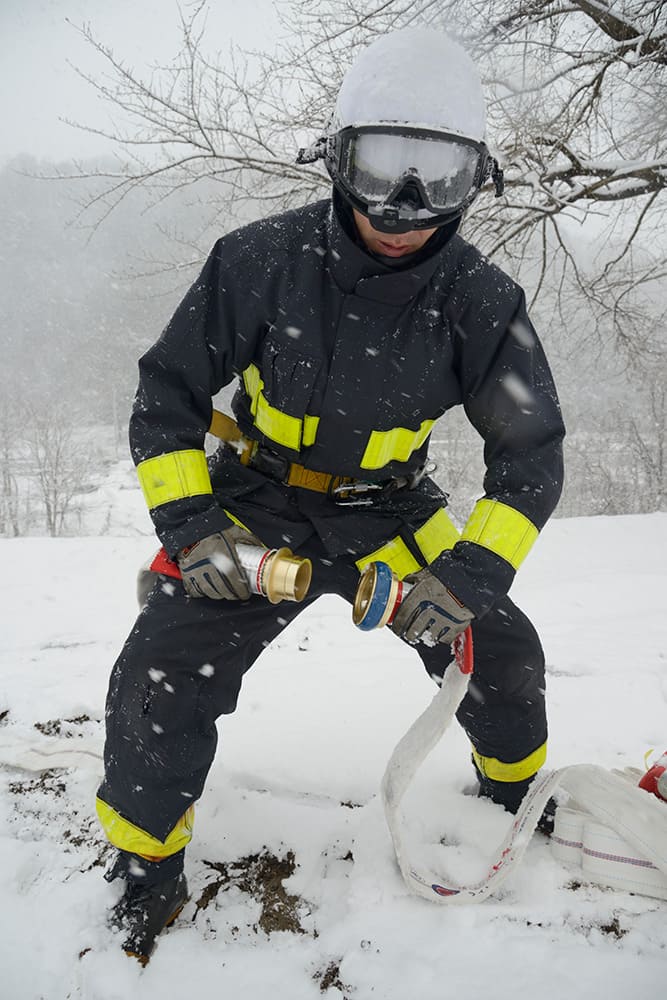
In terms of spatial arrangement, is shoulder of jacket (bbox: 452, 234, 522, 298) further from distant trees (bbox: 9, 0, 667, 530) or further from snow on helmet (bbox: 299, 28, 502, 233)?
distant trees (bbox: 9, 0, 667, 530)

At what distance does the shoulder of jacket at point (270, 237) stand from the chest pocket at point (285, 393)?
0.27 meters

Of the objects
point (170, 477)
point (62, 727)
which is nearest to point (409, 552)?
point (170, 477)

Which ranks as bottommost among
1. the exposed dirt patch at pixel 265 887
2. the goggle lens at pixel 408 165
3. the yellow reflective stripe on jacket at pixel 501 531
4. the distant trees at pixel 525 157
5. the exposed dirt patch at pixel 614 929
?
the exposed dirt patch at pixel 614 929

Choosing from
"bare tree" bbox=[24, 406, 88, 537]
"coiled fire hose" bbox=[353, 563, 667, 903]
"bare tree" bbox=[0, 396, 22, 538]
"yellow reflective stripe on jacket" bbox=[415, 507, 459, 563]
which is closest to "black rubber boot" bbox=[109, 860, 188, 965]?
"coiled fire hose" bbox=[353, 563, 667, 903]

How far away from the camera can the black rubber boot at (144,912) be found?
5.20 ft

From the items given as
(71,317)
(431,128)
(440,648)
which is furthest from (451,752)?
(71,317)

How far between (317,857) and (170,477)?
1311mm

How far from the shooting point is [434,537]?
1.95 meters

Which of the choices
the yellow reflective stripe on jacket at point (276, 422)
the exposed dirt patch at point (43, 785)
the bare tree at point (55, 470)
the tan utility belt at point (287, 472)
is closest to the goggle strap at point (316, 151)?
the yellow reflective stripe on jacket at point (276, 422)

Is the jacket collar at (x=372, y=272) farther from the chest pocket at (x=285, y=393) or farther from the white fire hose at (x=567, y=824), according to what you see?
the white fire hose at (x=567, y=824)

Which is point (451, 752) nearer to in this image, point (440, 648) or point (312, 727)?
point (312, 727)

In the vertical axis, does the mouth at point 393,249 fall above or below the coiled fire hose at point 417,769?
above

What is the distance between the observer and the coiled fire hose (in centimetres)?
160

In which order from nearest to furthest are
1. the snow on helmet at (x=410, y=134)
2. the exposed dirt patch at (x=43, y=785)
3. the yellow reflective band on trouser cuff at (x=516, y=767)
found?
the snow on helmet at (x=410, y=134)
the yellow reflective band on trouser cuff at (x=516, y=767)
the exposed dirt patch at (x=43, y=785)
